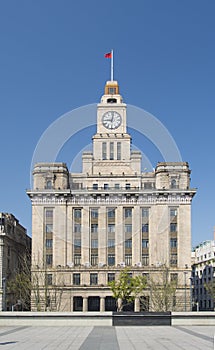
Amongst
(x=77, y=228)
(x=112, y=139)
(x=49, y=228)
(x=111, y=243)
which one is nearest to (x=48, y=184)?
(x=49, y=228)

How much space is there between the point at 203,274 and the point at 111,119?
39783mm

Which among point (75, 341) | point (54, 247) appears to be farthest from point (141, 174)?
point (75, 341)

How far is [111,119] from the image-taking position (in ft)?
300

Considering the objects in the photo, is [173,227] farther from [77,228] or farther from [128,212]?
[77,228]

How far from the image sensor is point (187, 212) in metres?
82.6

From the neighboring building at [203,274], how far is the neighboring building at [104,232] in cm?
2384

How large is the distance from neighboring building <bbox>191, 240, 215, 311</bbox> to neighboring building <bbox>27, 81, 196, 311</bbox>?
23.8 metres

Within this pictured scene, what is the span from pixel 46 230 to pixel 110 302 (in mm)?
13891

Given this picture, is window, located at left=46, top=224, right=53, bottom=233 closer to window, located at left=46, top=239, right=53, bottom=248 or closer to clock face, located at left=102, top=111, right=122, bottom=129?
window, located at left=46, top=239, right=53, bottom=248

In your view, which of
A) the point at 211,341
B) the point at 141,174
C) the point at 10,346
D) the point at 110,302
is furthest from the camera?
the point at 141,174

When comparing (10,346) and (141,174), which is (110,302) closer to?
(141,174)

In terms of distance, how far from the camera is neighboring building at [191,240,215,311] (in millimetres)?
104500

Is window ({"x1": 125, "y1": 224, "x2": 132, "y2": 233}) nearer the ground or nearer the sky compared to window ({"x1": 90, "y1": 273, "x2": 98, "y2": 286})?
nearer the sky

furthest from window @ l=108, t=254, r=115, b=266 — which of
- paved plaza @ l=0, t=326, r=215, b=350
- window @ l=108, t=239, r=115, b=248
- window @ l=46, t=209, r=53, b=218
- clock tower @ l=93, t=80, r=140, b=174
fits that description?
paved plaza @ l=0, t=326, r=215, b=350
